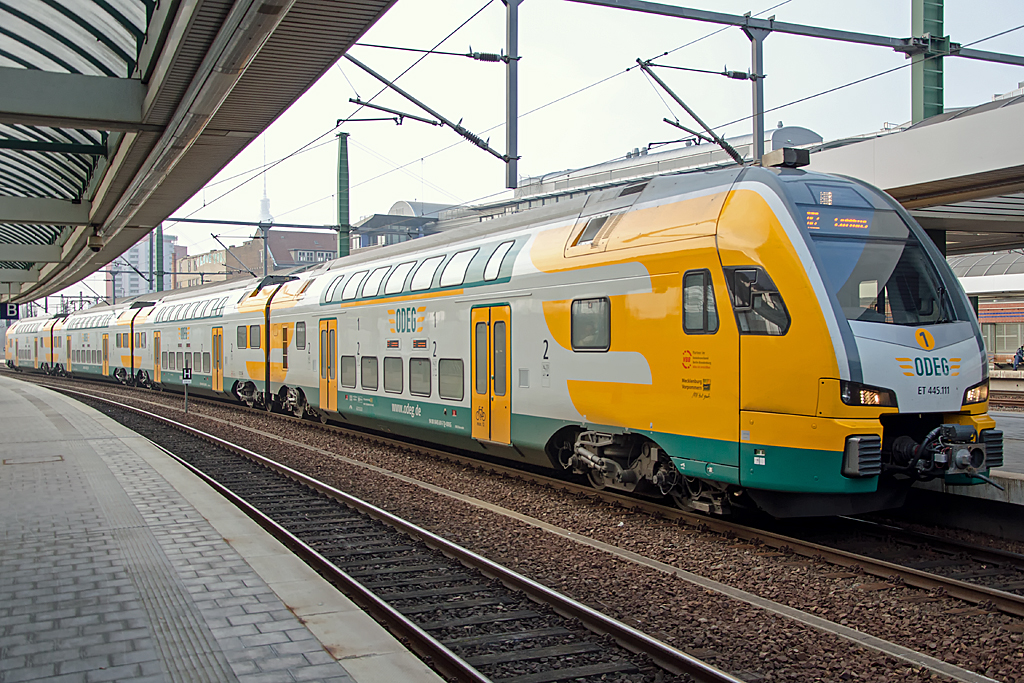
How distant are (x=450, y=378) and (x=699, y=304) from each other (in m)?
5.34

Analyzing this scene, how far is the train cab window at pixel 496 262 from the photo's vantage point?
453 inches

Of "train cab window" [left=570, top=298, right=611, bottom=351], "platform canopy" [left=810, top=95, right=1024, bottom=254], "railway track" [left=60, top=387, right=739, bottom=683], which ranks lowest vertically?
"railway track" [left=60, top=387, right=739, bottom=683]

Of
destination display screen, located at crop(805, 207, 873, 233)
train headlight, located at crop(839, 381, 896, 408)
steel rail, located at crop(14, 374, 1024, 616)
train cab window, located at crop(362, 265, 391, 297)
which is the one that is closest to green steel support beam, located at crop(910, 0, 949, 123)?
destination display screen, located at crop(805, 207, 873, 233)

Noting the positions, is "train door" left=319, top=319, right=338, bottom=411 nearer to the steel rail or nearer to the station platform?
the steel rail

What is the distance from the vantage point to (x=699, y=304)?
26.5 feet

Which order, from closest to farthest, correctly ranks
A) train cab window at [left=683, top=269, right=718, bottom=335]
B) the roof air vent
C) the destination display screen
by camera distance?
1. the destination display screen
2. train cab window at [left=683, top=269, right=718, bottom=335]
3. the roof air vent

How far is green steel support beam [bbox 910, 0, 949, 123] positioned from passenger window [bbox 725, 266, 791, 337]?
7.61 m

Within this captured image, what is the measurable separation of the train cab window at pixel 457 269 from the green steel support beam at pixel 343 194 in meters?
11.9

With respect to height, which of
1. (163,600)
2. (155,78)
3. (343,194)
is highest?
(343,194)

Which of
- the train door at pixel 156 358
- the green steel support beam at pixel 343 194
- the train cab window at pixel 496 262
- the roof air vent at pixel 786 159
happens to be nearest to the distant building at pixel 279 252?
the train door at pixel 156 358

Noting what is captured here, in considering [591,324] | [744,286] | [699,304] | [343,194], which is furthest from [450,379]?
[343,194]

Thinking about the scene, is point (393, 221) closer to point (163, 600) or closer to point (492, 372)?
point (492, 372)

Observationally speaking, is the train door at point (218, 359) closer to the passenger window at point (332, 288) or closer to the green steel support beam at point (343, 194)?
the green steel support beam at point (343, 194)

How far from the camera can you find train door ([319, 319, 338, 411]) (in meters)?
16.9
